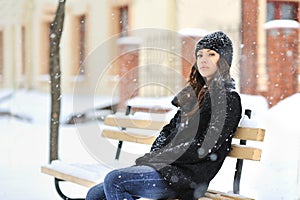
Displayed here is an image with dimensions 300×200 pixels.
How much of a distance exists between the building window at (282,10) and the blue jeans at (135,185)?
5476 mm

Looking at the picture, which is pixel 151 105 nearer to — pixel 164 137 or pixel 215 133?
pixel 164 137

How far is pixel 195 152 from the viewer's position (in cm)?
300

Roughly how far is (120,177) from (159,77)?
7.19 m

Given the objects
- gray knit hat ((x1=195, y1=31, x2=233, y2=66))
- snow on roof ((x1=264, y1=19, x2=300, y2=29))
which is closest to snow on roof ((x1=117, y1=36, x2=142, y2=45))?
snow on roof ((x1=264, y1=19, x2=300, y2=29))

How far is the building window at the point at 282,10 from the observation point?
26.7 feet

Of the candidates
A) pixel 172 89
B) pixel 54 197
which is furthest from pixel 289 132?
pixel 172 89

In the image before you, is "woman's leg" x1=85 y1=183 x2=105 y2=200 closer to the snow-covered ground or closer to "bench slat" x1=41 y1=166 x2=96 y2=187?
"bench slat" x1=41 y1=166 x2=96 y2=187

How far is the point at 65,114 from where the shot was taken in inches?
439

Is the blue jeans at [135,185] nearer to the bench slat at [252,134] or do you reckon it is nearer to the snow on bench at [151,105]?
the bench slat at [252,134]

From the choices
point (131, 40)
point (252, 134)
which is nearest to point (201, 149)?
point (252, 134)

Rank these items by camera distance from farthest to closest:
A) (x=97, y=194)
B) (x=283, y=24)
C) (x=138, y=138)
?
(x=283, y=24)
(x=138, y=138)
(x=97, y=194)

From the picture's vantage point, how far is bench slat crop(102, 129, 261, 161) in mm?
3299

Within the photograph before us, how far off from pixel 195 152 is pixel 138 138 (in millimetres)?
1435

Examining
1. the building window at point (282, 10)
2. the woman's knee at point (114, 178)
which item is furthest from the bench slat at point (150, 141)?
the building window at point (282, 10)
